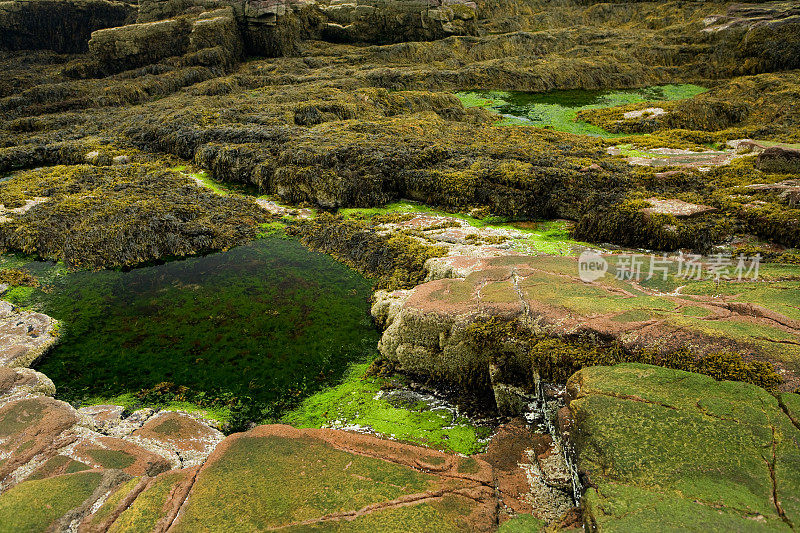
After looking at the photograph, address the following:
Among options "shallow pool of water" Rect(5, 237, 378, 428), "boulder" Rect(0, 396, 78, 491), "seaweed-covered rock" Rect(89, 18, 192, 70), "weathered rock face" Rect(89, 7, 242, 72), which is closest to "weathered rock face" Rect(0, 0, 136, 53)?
"seaweed-covered rock" Rect(89, 18, 192, 70)

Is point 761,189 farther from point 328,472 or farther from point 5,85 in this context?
point 5,85

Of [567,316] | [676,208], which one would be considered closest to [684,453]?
[567,316]

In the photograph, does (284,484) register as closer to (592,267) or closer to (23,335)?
(592,267)

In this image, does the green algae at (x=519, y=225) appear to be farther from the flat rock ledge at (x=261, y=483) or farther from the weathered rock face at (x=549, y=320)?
the flat rock ledge at (x=261, y=483)

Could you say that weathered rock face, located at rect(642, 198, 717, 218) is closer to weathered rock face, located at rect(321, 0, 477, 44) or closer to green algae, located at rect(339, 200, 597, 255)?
green algae, located at rect(339, 200, 597, 255)

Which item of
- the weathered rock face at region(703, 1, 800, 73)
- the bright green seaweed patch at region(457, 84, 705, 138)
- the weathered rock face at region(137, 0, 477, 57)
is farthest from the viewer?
the weathered rock face at region(137, 0, 477, 57)

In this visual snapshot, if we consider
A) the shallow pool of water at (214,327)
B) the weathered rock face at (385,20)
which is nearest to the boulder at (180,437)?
the shallow pool of water at (214,327)

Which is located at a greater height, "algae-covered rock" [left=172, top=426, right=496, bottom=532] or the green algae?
the green algae
